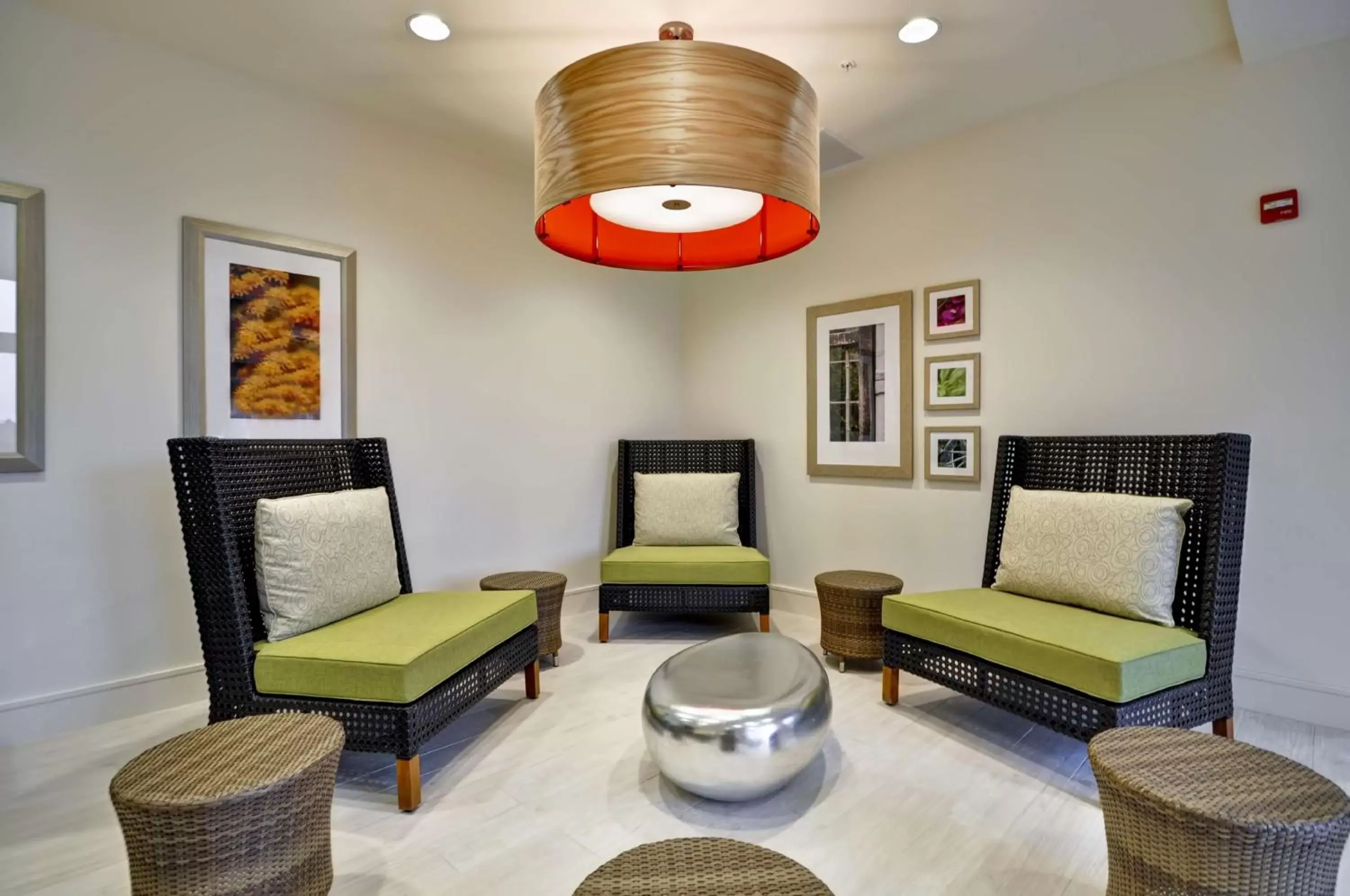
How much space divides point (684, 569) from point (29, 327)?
9.32 ft

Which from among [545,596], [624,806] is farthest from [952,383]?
[624,806]

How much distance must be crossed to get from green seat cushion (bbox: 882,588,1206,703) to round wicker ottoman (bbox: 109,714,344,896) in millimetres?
2006

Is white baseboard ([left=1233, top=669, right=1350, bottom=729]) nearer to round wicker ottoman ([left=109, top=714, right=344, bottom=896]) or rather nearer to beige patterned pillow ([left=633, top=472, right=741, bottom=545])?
beige patterned pillow ([left=633, top=472, right=741, bottom=545])

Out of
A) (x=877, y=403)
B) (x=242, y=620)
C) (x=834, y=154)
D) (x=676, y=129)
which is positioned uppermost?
(x=834, y=154)

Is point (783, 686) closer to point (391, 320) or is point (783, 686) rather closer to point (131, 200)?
point (391, 320)

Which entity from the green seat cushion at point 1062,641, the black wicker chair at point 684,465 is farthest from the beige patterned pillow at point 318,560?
the green seat cushion at point 1062,641

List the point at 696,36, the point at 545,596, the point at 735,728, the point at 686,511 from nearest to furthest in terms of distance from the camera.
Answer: the point at 735,728, the point at 696,36, the point at 545,596, the point at 686,511

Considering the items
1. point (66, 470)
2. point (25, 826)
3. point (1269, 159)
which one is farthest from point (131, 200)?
point (1269, 159)

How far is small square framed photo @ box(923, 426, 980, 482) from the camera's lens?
3.40 m

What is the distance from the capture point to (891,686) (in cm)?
273

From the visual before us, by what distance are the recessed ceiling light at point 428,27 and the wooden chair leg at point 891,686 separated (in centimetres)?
253

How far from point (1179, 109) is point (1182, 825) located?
2.86 meters

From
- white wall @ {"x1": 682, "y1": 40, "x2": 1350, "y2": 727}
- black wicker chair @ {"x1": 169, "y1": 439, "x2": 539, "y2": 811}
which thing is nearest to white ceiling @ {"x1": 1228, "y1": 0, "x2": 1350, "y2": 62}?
white wall @ {"x1": 682, "y1": 40, "x2": 1350, "y2": 727}

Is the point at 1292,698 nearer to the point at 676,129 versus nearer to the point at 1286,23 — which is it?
the point at 1286,23
